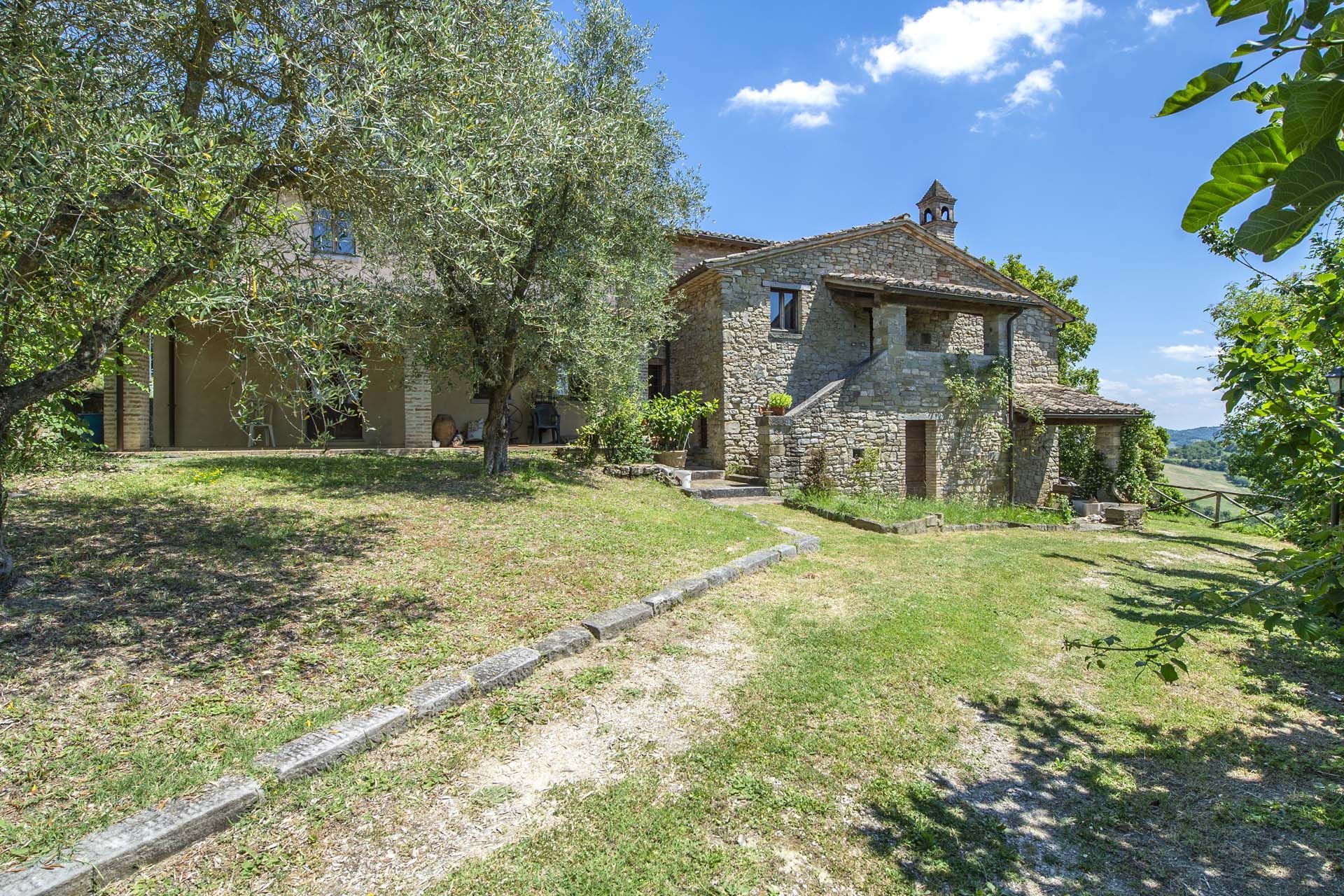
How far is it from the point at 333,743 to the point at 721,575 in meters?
4.30

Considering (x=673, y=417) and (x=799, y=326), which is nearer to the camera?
(x=673, y=417)

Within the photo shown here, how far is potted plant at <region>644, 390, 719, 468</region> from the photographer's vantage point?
1480cm

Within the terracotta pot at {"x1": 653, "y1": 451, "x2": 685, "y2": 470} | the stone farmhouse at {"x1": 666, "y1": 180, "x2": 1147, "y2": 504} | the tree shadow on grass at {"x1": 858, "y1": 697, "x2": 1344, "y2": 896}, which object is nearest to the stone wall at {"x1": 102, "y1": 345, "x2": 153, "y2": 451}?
the terracotta pot at {"x1": 653, "y1": 451, "x2": 685, "y2": 470}

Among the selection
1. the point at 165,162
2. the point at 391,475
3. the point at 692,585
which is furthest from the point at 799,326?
the point at 165,162

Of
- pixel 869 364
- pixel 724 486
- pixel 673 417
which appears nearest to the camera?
pixel 724 486

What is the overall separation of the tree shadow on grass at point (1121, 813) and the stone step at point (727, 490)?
29.1ft

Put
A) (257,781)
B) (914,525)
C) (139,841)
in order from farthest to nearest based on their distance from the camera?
1. (914,525)
2. (257,781)
3. (139,841)

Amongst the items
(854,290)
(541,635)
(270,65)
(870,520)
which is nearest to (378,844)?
(541,635)

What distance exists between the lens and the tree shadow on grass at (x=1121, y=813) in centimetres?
261

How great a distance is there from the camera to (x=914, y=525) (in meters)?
11.2

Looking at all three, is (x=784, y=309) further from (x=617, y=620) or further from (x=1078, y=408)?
(x=617, y=620)

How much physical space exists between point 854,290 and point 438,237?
12070 millimetres

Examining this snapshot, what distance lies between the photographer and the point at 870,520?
11.1 m

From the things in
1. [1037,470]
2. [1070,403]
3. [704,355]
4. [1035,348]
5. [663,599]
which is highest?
[1035,348]
